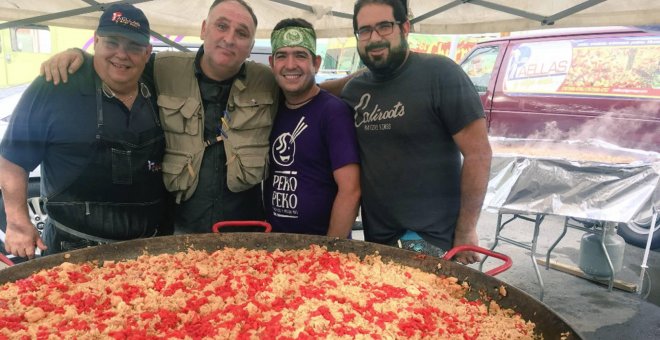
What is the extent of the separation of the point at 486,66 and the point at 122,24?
6.72m

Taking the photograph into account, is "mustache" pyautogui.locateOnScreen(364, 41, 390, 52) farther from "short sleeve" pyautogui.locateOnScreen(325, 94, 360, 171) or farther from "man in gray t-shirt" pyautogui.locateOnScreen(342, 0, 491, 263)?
"short sleeve" pyautogui.locateOnScreen(325, 94, 360, 171)

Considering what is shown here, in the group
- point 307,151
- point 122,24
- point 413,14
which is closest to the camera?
point 122,24

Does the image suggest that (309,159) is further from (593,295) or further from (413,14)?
(593,295)

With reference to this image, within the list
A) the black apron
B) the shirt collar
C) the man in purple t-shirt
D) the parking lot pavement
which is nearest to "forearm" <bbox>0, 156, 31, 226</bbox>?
the black apron

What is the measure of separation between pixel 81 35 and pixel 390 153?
7.54m

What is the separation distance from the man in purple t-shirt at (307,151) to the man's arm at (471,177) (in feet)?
2.15

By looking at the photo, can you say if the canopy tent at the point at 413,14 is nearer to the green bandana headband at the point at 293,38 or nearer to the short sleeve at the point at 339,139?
the green bandana headband at the point at 293,38

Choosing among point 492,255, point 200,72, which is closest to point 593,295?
point 492,255

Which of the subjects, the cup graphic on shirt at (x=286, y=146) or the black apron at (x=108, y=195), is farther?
the cup graphic on shirt at (x=286, y=146)

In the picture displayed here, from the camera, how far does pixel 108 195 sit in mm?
2492

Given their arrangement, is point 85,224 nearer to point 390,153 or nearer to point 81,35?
Answer: point 390,153

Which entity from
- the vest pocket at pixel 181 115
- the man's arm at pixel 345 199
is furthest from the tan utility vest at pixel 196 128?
the man's arm at pixel 345 199

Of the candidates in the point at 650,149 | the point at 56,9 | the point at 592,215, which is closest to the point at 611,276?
the point at 592,215

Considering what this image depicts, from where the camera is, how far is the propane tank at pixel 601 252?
4.89 meters
